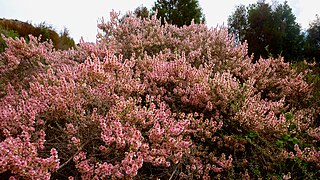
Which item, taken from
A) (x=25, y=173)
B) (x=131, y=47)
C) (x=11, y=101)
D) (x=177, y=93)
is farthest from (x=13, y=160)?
(x=131, y=47)

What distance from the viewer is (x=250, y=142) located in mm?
3264

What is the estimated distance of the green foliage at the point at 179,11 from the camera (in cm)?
1812

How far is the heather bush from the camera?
2.46m

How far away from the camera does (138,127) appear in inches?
113

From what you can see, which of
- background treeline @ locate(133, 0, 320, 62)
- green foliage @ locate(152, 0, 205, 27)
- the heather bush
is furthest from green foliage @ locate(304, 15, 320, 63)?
the heather bush

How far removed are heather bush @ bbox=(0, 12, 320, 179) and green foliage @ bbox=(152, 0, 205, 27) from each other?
45.1 ft

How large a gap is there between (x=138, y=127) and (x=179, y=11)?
1631cm

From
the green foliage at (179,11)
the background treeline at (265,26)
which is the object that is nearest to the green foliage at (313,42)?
the background treeline at (265,26)

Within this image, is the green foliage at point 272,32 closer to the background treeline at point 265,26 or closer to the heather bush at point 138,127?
the background treeline at point 265,26

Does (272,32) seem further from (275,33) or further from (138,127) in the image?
(138,127)

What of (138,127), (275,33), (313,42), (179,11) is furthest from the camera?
(313,42)

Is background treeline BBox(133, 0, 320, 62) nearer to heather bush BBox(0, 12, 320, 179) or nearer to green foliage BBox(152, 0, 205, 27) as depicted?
green foliage BBox(152, 0, 205, 27)

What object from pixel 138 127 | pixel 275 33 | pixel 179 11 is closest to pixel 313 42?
pixel 275 33

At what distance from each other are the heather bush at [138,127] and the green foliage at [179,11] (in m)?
13.7
